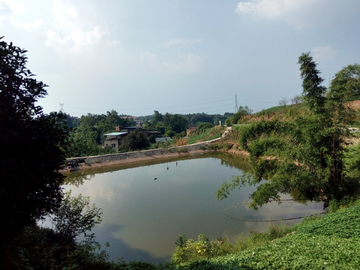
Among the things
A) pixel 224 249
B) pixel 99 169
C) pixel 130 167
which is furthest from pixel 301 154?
pixel 99 169

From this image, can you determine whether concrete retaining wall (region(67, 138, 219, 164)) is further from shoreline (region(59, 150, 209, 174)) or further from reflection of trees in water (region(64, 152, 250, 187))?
reflection of trees in water (region(64, 152, 250, 187))

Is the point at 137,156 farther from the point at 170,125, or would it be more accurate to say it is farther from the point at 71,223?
the point at 170,125

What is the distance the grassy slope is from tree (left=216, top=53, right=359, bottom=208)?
232 centimetres

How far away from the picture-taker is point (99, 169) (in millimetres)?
15672

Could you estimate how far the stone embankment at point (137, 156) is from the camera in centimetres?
1627

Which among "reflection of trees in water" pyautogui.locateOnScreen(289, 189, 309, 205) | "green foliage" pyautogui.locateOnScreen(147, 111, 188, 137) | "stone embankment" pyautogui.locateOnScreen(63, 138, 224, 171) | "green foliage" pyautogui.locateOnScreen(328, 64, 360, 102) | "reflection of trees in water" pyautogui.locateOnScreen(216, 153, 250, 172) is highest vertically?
"green foliage" pyautogui.locateOnScreen(147, 111, 188, 137)

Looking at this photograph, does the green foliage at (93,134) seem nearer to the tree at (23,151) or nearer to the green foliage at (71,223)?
the green foliage at (71,223)

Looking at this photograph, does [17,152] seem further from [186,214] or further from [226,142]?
[226,142]

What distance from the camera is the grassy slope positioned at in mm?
2871

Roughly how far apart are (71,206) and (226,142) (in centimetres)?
1848

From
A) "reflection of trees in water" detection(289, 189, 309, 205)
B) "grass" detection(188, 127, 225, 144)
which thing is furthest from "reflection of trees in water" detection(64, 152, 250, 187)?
"reflection of trees in water" detection(289, 189, 309, 205)

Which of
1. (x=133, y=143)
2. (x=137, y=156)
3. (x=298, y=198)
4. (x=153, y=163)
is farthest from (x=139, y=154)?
(x=298, y=198)

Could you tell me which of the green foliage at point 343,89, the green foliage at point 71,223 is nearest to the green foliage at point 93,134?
the green foliage at point 71,223

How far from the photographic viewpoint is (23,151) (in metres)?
2.11
